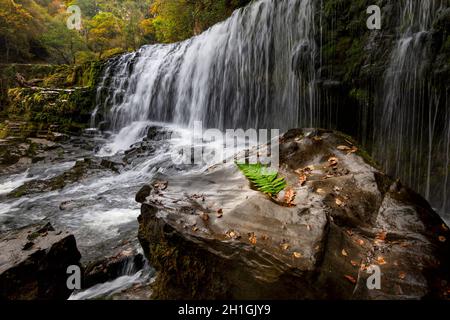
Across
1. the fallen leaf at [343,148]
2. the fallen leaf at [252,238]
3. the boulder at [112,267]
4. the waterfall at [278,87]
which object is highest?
the waterfall at [278,87]

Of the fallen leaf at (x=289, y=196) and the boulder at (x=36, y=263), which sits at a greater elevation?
the fallen leaf at (x=289, y=196)

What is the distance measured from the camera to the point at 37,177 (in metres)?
7.64

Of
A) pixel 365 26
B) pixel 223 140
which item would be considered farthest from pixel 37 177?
pixel 365 26

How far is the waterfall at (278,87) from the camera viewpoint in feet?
16.0

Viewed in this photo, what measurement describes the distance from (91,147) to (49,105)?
4.52 meters

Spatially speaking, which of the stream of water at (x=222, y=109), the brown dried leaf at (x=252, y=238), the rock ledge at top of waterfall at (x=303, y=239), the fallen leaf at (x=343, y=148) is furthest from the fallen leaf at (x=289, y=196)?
the stream of water at (x=222, y=109)

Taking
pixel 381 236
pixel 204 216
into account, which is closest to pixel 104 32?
pixel 204 216

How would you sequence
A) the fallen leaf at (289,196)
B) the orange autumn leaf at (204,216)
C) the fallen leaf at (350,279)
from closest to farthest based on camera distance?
the fallen leaf at (350,279) → the orange autumn leaf at (204,216) → the fallen leaf at (289,196)

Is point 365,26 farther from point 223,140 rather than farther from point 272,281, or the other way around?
point 272,281

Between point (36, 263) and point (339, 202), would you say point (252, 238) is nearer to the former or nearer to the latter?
point (339, 202)

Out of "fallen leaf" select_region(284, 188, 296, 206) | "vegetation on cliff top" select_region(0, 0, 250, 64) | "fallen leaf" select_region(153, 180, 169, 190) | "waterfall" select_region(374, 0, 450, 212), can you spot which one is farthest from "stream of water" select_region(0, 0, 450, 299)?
"vegetation on cliff top" select_region(0, 0, 250, 64)

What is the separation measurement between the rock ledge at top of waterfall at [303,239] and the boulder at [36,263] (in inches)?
42.8

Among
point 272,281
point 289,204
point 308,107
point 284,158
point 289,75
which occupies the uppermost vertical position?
point 289,75

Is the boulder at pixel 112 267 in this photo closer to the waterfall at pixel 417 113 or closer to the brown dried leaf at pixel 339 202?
the brown dried leaf at pixel 339 202
